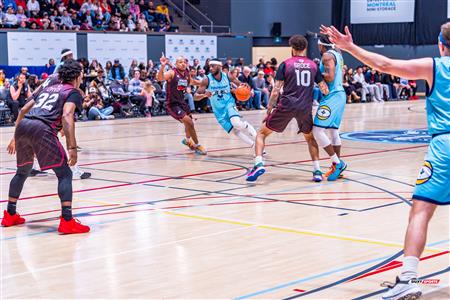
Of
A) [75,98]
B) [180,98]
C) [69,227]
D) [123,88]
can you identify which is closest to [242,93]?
[180,98]

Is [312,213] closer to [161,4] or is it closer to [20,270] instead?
[20,270]

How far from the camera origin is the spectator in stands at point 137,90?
898 inches

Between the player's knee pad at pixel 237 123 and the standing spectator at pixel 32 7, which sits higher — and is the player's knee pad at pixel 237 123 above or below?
below

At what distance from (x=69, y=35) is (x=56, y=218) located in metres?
17.6

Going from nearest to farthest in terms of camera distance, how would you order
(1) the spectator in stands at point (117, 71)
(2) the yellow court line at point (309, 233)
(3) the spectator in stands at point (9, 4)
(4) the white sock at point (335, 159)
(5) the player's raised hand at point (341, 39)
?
1. (5) the player's raised hand at point (341, 39)
2. (2) the yellow court line at point (309, 233)
3. (4) the white sock at point (335, 159)
4. (1) the spectator in stands at point (117, 71)
5. (3) the spectator in stands at point (9, 4)

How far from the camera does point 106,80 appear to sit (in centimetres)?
2298

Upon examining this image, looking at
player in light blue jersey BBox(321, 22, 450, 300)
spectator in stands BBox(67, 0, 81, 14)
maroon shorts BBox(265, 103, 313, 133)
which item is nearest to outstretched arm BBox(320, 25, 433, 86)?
player in light blue jersey BBox(321, 22, 450, 300)

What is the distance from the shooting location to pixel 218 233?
7.22 m

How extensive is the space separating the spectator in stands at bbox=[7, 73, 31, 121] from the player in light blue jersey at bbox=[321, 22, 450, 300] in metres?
15.7

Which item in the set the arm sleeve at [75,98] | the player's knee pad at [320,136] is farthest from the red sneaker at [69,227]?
the player's knee pad at [320,136]

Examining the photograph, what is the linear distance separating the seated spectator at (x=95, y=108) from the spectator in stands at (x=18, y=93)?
79.7 inches

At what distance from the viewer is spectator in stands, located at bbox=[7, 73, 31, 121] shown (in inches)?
768

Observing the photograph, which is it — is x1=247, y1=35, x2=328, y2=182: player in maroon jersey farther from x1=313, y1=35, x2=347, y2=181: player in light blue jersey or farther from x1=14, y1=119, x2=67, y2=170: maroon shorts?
x1=14, y1=119, x2=67, y2=170: maroon shorts

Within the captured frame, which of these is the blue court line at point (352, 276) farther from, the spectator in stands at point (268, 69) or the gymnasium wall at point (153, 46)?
the spectator in stands at point (268, 69)
